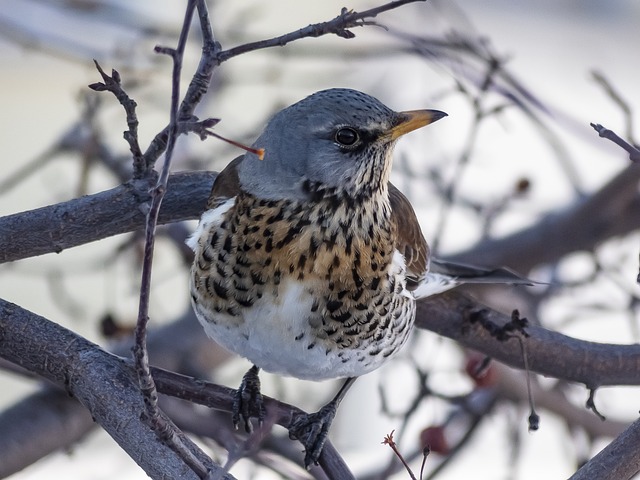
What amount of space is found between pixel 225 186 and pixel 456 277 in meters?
0.52

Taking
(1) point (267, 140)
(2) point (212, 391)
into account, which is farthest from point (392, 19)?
(2) point (212, 391)

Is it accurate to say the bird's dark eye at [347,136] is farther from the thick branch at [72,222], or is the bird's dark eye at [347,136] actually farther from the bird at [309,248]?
the thick branch at [72,222]

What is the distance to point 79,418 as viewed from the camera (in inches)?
79.0

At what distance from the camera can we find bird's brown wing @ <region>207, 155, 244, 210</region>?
1614 mm

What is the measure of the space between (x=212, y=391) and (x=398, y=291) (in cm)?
36

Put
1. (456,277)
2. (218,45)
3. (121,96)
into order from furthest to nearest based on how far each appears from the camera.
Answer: (456,277)
(121,96)
(218,45)

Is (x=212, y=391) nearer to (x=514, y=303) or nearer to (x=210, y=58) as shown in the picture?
(x=210, y=58)

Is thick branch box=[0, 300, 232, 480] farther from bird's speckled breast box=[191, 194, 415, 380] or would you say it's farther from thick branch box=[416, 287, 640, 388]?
thick branch box=[416, 287, 640, 388]

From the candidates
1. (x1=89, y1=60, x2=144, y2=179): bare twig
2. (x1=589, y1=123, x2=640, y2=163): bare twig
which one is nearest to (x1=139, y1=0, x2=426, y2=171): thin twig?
(x1=89, y1=60, x2=144, y2=179): bare twig

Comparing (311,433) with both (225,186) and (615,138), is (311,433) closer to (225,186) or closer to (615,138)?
(225,186)

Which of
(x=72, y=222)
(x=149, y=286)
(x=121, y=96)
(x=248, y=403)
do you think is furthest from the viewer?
(x=248, y=403)

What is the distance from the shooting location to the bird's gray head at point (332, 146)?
150 cm

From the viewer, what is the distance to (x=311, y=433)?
5.38ft

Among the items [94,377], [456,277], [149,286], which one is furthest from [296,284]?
[149,286]
